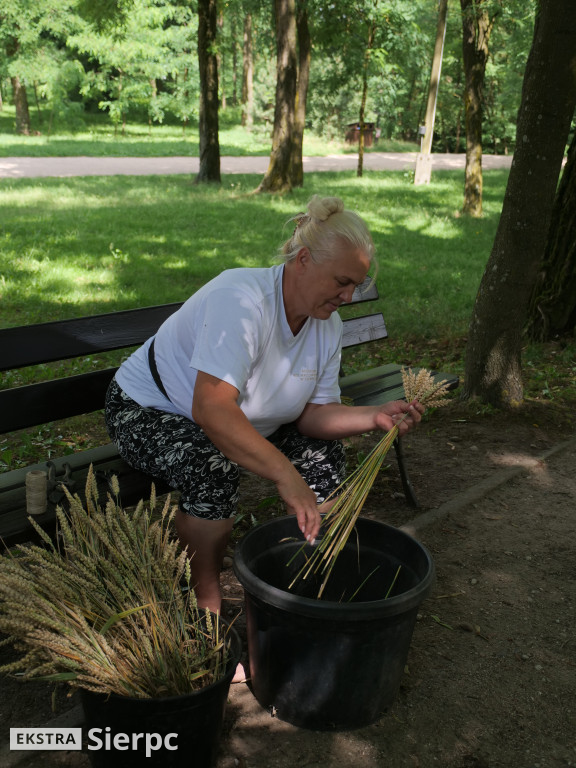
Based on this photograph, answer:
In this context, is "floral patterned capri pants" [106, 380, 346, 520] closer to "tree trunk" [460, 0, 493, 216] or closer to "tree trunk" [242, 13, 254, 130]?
"tree trunk" [460, 0, 493, 216]

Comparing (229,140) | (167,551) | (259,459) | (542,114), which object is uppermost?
(542,114)

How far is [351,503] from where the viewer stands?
7.32 ft

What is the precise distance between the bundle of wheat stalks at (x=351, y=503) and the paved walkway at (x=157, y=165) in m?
13.7

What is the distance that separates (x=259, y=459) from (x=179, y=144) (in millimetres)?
25268

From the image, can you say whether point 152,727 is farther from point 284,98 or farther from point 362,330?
point 284,98

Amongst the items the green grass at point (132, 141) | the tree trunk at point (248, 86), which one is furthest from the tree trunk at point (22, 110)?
the tree trunk at point (248, 86)

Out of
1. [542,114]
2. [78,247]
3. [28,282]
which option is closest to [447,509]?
[542,114]

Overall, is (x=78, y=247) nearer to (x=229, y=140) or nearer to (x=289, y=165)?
(x=289, y=165)

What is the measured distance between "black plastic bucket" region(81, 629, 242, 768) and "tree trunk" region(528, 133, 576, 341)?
14.9 feet

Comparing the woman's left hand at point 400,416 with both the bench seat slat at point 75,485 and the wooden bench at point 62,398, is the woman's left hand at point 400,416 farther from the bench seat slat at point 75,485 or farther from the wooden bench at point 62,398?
the bench seat slat at point 75,485

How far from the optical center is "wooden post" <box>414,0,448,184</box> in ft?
45.9

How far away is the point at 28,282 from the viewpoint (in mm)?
6480

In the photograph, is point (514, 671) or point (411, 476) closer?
point (514, 671)

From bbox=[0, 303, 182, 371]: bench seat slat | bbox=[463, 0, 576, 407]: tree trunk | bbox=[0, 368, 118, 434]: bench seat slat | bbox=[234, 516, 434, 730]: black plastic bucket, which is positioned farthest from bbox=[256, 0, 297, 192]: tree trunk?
bbox=[234, 516, 434, 730]: black plastic bucket
